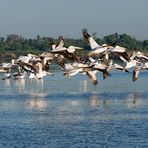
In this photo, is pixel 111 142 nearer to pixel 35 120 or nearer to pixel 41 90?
pixel 35 120

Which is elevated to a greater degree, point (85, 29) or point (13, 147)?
point (85, 29)

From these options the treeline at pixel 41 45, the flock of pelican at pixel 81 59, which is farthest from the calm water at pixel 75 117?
the treeline at pixel 41 45

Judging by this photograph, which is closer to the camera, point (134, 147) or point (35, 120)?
point (134, 147)

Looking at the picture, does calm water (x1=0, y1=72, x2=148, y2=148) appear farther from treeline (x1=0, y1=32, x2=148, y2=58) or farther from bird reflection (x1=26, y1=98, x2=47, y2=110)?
treeline (x1=0, y1=32, x2=148, y2=58)

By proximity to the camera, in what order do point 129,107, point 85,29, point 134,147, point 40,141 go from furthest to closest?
point 129,107, point 85,29, point 40,141, point 134,147

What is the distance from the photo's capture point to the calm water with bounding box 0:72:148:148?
67.1 feet

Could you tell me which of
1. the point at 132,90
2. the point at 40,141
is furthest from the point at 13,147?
the point at 132,90

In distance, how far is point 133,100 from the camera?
31078 mm

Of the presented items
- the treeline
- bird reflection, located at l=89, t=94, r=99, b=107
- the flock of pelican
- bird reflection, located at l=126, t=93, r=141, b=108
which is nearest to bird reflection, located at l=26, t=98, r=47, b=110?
the flock of pelican

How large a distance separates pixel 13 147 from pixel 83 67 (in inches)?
215

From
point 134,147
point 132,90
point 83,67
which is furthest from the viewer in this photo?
point 132,90

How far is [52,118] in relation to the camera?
2508 centimetres

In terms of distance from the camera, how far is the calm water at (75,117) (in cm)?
2044

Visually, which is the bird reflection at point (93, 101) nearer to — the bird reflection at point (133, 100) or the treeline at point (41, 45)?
the bird reflection at point (133, 100)
